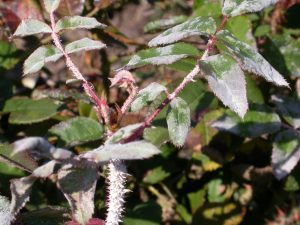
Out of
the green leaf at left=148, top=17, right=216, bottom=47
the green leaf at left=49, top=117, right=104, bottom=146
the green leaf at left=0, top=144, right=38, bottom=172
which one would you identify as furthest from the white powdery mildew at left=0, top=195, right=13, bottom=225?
the green leaf at left=148, top=17, right=216, bottom=47

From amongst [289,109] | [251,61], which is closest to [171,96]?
[251,61]

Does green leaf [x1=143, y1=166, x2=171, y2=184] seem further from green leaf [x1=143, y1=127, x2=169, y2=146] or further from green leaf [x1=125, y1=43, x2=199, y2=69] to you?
green leaf [x1=125, y1=43, x2=199, y2=69]

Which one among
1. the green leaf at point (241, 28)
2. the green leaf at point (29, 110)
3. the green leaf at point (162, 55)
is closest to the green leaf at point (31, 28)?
the green leaf at point (162, 55)

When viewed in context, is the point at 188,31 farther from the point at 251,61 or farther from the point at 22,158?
the point at 22,158

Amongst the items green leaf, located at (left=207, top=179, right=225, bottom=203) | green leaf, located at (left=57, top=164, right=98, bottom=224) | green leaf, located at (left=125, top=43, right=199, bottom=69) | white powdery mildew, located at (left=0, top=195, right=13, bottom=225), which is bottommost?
green leaf, located at (left=207, top=179, right=225, bottom=203)

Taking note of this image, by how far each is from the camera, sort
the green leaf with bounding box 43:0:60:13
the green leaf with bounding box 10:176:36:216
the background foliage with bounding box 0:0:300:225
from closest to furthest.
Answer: the green leaf with bounding box 10:176:36:216
the green leaf with bounding box 43:0:60:13
the background foliage with bounding box 0:0:300:225

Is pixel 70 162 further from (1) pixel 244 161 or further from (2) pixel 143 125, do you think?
(1) pixel 244 161

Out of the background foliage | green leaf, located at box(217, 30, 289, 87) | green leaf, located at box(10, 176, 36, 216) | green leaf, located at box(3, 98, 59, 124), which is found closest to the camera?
green leaf, located at box(10, 176, 36, 216)
